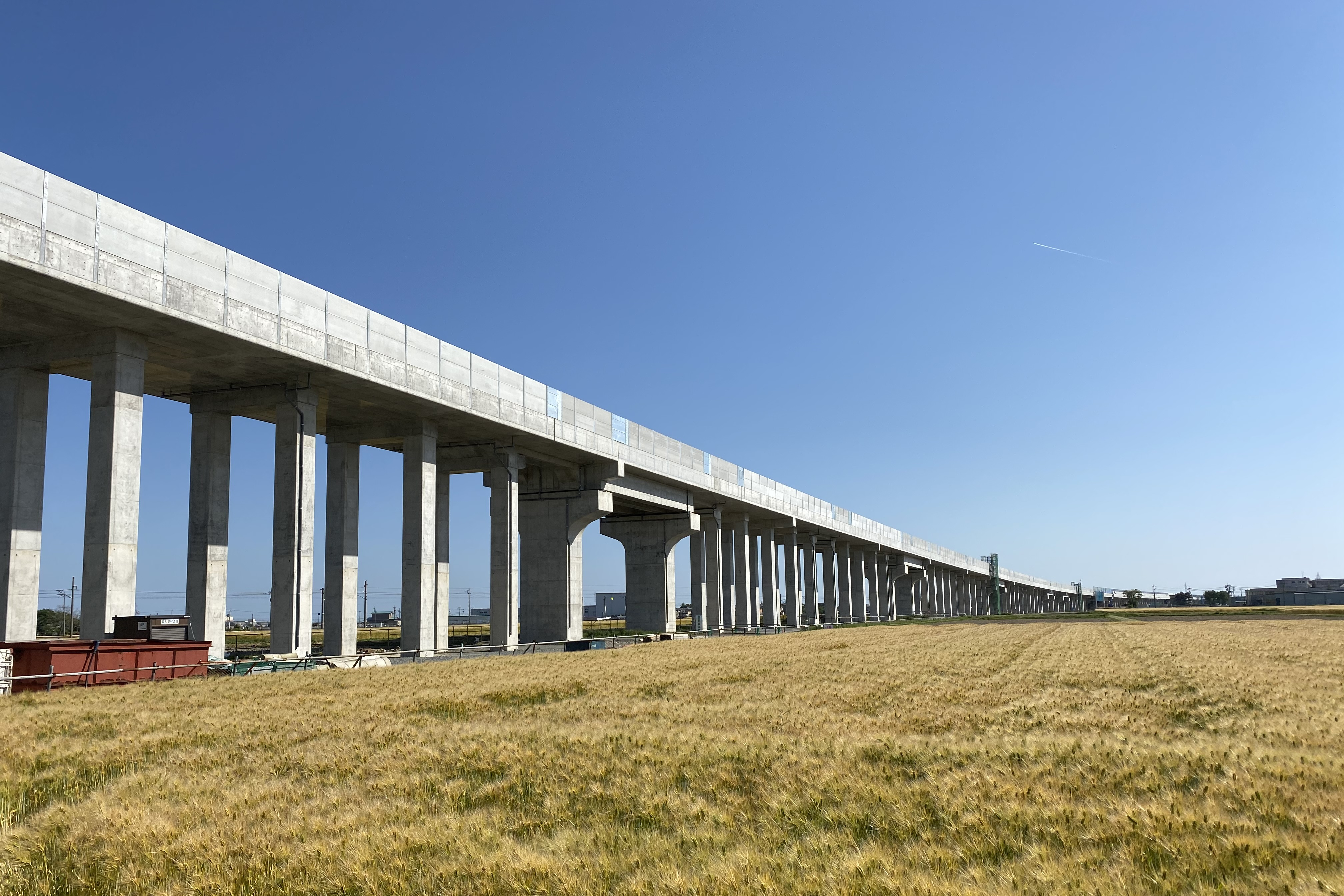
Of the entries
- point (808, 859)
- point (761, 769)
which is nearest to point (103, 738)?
point (761, 769)

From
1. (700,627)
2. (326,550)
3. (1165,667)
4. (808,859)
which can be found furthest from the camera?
(700,627)

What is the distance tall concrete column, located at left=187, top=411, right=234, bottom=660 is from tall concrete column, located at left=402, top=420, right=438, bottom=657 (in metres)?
8.15

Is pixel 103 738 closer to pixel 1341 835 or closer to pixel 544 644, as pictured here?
pixel 1341 835

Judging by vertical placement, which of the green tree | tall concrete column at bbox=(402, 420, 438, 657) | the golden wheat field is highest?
tall concrete column at bbox=(402, 420, 438, 657)

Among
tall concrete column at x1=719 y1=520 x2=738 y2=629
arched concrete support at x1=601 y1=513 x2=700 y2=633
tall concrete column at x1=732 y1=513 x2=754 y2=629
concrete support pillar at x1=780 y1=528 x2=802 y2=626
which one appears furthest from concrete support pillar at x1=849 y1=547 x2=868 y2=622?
arched concrete support at x1=601 y1=513 x2=700 y2=633

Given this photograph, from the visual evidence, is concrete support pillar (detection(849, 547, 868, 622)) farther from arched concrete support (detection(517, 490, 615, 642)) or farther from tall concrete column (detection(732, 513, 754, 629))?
arched concrete support (detection(517, 490, 615, 642))

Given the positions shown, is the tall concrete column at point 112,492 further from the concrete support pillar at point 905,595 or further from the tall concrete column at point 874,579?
the concrete support pillar at point 905,595

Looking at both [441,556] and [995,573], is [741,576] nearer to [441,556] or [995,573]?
[441,556]

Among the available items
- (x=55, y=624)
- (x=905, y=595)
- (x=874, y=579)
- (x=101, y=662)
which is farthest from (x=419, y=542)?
(x=905, y=595)

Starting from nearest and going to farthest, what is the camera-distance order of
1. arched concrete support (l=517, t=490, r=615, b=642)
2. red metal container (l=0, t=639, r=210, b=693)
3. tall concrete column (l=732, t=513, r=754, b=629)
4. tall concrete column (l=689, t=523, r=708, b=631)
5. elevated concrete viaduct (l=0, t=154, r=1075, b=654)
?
1. red metal container (l=0, t=639, r=210, b=693)
2. elevated concrete viaduct (l=0, t=154, r=1075, b=654)
3. arched concrete support (l=517, t=490, r=615, b=642)
4. tall concrete column (l=689, t=523, r=708, b=631)
5. tall concrete column (l=732, t=513, r=754, b=629)

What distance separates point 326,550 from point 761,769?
3485 centimetres

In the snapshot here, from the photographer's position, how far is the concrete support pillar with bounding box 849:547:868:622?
123m

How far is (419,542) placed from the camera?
143ft

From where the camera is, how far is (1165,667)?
1112 inches
